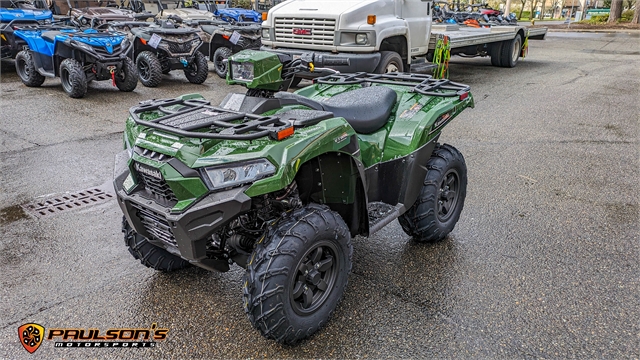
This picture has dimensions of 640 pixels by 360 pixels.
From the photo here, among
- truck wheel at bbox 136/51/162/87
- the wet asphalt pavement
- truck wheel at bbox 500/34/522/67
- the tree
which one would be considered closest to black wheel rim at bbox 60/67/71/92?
truck wheel at bbox 136/51/162/87

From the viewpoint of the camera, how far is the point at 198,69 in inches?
427

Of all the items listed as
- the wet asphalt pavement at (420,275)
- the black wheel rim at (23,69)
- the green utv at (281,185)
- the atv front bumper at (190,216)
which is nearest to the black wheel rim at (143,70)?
the black wheel rim at (23,69)

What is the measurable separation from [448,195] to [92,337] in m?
2.78

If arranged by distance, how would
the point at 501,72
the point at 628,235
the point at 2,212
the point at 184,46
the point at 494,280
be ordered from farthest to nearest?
the point at 501,72 < the point at 184,46 < the point at 2,212 < the point at 628,235 < the point at 494,280

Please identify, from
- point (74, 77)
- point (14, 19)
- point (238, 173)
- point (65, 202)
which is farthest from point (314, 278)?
point (14, 19)

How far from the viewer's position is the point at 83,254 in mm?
3820

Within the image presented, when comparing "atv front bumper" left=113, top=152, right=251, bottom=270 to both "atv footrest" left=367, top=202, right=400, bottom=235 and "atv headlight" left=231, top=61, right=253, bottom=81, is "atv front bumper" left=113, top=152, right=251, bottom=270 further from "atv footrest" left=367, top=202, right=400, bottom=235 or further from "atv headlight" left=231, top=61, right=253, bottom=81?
"atv headlight" left=231, top=61, right=253, bottom=81

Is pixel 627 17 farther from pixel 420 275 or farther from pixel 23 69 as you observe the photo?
pixel 420 275

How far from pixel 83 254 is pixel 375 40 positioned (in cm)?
620

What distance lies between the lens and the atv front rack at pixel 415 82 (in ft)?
13.0

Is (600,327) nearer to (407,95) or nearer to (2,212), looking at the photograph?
(407,95)

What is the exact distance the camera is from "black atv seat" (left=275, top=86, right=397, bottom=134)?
10.9 feet

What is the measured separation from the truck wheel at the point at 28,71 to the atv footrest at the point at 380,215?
893 centimetres

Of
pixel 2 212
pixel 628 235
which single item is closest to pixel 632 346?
pixel 628 235
